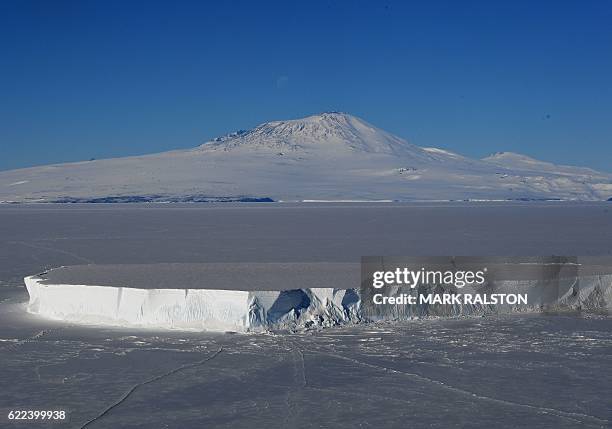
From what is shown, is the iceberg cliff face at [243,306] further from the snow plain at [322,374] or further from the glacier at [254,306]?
the snow plain at [322,374]

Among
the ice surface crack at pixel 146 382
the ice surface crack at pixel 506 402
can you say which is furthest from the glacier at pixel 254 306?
the ice surface crack at pixel 506 402

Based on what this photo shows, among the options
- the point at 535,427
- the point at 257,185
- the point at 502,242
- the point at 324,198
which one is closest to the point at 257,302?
the point at 535,427

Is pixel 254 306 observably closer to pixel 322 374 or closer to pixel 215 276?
pixel 215 276

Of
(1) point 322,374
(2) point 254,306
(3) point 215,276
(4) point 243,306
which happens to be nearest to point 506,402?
(1) point 322,374

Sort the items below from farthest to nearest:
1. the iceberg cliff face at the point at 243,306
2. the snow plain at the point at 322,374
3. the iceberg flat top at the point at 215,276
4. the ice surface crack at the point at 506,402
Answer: the iceberg flat top at the point at 215,276 < the iceberg cliff face at the point at 243,306 < the snow plain at the point at 322,374 < the ice surface crack at the point at 506,402

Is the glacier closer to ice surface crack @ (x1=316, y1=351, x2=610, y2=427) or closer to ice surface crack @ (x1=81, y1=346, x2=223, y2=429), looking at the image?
ice surface crack @ (x1=81, y1=346, x2=223, y2=429)

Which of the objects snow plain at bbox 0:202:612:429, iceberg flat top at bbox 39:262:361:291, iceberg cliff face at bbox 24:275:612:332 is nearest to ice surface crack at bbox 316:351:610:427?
snow plain at bbox 0:202:612:429

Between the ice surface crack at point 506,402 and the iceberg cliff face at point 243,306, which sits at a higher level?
the iceberg cliff face at point 243,306
